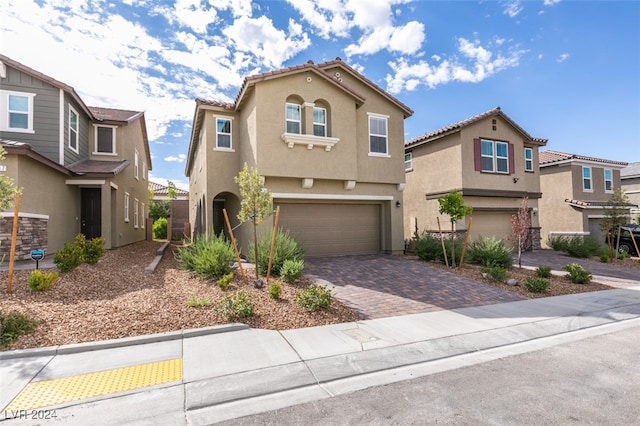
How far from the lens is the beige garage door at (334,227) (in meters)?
13.2

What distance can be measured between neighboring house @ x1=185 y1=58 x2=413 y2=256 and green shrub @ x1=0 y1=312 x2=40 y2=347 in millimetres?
6843

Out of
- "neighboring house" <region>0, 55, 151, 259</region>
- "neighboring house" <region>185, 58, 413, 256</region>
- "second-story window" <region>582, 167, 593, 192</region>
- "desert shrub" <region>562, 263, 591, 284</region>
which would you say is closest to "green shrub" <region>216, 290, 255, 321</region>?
"neighboring house" <region>185, 58, 413, 256</region>

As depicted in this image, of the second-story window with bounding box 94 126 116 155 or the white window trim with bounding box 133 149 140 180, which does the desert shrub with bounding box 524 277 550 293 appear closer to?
the second-story window with bounding box 94 126 116 155

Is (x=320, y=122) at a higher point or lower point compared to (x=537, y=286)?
higher

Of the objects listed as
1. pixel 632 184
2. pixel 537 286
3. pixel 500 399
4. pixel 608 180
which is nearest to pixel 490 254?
pixel 537 286

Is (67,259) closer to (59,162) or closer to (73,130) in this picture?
(59,162)

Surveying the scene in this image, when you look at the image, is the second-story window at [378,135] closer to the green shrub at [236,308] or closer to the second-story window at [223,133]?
the second-story window at [223,133]

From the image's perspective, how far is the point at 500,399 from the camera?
3902 millimetres

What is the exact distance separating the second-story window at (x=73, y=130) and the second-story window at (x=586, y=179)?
28.5 meters

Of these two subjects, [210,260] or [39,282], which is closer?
[39,282]

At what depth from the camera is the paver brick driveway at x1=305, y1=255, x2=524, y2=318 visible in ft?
25.9

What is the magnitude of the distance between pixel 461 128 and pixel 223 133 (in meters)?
11.1

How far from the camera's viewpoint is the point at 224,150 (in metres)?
13.2

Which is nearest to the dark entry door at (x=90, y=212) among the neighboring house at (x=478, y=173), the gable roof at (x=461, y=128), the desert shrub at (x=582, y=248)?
the neighboring house at (x=478, y=173)
